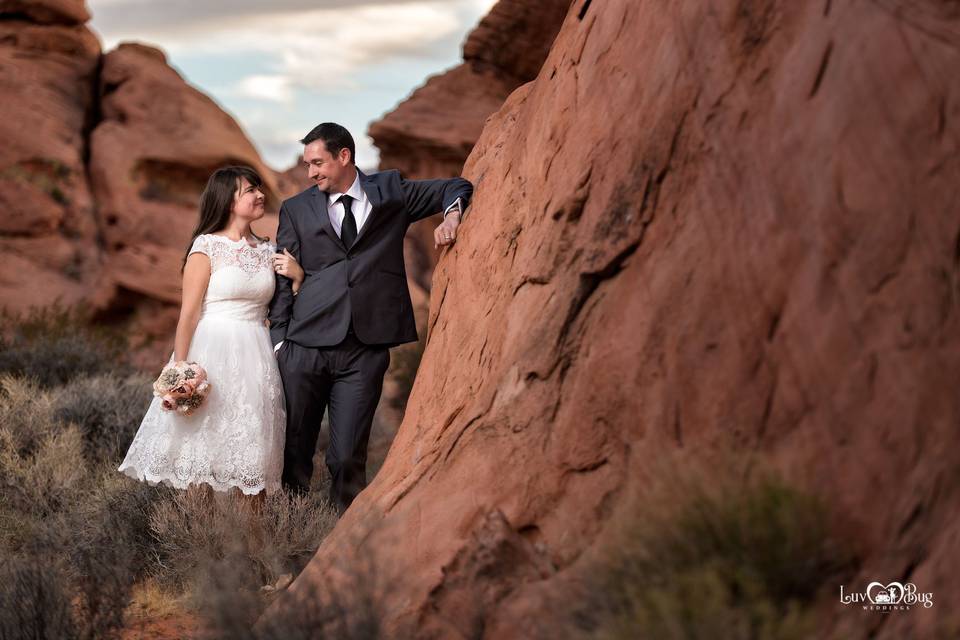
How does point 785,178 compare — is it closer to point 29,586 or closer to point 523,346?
point 523,346

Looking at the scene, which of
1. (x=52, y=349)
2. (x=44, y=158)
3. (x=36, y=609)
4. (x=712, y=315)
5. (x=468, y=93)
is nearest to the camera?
(x=712, y=315)

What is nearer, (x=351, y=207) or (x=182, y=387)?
(x=182, y=387)

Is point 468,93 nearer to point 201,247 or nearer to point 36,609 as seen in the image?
point 201,247

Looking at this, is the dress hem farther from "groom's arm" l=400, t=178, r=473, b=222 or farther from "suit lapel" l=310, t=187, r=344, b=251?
"groom's arm" l=400, t=178, r=473, b=222

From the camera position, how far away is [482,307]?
14.7 ft

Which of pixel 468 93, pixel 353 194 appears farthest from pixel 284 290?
pixel 468 93

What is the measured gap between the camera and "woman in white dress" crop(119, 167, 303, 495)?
539 cm

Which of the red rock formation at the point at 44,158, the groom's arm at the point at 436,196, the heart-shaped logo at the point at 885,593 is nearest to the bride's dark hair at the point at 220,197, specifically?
the groom's arm at the point at 436,196

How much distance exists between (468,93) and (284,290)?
13071 millimetres

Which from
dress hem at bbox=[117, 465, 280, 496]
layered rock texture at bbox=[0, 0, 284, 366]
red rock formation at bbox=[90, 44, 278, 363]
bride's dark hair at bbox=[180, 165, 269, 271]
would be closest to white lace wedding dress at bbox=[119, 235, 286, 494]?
dress hem at bbox=[117, 465, 280, 496]

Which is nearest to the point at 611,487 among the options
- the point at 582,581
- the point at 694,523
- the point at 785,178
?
the point at 582,581

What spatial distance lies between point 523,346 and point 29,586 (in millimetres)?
2370

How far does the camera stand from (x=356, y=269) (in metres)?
5.39

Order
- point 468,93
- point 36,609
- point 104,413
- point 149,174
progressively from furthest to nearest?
point 468,93 → point 149,174 → point 104,413 → point 36,609
